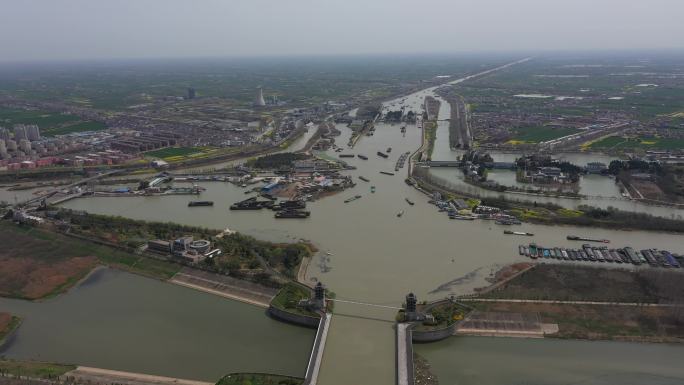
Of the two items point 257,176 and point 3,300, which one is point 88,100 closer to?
point 257,176

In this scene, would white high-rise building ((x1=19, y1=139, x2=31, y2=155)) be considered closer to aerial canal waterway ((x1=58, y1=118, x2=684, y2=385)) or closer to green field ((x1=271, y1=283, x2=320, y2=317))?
aerial canal waterway ((x1=58, y1=118, x2=684, y2=385))

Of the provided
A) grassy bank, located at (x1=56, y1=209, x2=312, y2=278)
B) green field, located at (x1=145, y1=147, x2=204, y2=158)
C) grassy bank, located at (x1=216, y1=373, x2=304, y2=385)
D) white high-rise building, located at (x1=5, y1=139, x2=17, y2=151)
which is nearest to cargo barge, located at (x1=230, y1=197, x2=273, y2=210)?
grassy bank, located at (x1=56, y1=209, x2=312, y2=278)

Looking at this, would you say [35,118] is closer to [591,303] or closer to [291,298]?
[291,298]

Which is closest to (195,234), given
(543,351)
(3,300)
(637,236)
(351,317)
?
(3,300)

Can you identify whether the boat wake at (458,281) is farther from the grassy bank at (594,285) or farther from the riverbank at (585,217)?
the riverbank at (585,217)

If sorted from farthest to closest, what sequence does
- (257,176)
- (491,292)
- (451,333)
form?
(257,176)
(491,292)
(451,333)

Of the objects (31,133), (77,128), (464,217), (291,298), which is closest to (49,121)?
(77,128)

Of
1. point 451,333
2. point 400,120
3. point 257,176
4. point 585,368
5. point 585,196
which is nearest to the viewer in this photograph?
point 585,368
